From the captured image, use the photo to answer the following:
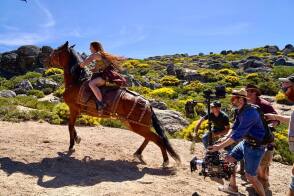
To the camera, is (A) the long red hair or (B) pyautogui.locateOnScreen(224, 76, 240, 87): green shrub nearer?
(A) the long red hair

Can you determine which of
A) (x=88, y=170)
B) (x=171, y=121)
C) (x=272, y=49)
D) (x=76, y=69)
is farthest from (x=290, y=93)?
(x=272, y=49)

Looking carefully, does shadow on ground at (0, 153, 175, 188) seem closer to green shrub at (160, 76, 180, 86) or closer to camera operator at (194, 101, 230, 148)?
camera operator at (194, 101, 230, 148)

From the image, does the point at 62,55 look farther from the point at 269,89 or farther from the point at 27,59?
the point at 27,59

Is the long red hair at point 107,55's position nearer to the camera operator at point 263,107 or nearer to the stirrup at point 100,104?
the stirrup at point 100,104

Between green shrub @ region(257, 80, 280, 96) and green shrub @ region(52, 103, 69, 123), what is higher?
green shrub @ region(257, 80, 280, 96)

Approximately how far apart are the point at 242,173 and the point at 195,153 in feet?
8.46

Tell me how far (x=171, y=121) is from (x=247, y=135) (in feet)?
32.6

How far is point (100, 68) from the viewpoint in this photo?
10.4m

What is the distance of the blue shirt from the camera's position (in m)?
7.40

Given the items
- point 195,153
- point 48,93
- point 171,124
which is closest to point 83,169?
point 195,153

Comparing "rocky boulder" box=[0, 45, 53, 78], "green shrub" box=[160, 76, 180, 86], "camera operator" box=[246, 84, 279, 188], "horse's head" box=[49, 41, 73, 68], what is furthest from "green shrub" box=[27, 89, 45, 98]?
"rocky boulder" box=[0, 45, 53, 78]

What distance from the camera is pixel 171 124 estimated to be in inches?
685

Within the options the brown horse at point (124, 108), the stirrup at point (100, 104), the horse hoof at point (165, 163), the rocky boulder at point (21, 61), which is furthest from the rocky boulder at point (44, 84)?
the horse hoof at point (165, 163)

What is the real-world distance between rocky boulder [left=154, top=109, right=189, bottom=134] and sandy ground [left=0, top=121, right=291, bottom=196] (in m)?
3.64
